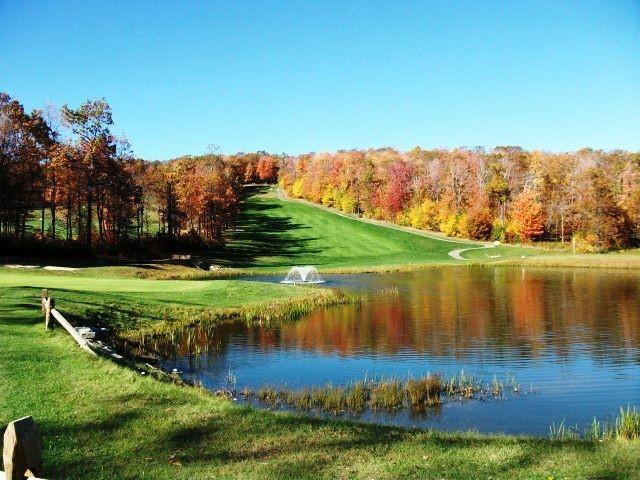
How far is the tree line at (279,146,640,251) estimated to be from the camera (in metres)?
88.2

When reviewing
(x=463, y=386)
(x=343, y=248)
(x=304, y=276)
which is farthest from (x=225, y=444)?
(x=343, y=248)

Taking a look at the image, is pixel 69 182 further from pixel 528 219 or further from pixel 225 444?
pixel 528 219

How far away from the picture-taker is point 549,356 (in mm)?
23734

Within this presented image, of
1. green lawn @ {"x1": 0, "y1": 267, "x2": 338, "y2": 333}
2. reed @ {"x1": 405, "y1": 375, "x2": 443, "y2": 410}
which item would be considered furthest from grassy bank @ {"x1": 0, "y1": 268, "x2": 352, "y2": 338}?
reed @ {"x1": 405, "y1": 375, "x2": 443, "y2": 410}

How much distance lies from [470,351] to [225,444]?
55.2 feet

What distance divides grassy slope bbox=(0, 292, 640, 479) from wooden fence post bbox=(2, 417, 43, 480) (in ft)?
11.9

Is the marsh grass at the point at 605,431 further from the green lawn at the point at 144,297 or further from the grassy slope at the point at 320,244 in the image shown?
the grassy slope at the point at 320,244

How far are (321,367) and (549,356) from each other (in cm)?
1017

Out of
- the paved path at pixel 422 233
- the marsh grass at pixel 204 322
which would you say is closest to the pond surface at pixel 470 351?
the marsh grass at pixel 204 322

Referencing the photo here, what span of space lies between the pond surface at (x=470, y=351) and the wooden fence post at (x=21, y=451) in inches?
438

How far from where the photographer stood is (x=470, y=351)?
24844 mm

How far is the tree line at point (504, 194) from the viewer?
289 feet

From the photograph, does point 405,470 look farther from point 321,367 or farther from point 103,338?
point 103,338

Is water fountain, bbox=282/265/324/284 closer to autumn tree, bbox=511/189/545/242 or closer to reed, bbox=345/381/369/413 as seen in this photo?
reed, bbox=345/381/369/413
